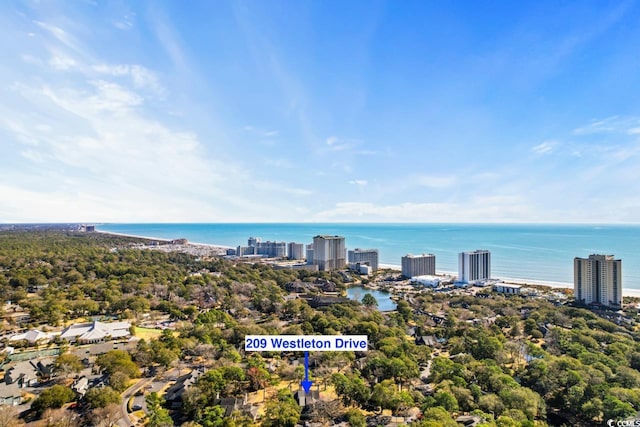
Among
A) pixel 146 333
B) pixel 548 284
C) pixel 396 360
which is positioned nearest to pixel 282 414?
pixel 396 360

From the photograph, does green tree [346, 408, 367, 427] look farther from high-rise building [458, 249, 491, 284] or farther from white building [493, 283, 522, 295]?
high-rise building [458, 249, 491, 284]

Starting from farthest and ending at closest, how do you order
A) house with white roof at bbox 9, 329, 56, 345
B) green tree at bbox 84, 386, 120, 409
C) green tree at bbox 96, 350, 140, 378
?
house with white roof at bbox 9, 329, 56, 345 → green tree at bbox 96, 350, 140, 378 → green tree at bbox 84, 386, 120, 409

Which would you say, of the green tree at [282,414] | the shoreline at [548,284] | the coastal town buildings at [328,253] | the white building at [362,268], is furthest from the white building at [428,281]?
the green tree at [282,414]

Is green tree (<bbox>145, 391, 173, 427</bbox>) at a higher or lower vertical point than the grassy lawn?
higher

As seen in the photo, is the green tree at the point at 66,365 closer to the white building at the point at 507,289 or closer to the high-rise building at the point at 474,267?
the white building at the point at 507,289

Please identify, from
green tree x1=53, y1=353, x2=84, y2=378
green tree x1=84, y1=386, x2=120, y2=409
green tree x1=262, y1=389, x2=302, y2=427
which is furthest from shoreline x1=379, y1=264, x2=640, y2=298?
green tree x1=53, y1=353, x2=84, y2=378

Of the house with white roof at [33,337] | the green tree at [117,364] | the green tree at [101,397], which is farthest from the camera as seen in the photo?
the house with white roof at [33,337]

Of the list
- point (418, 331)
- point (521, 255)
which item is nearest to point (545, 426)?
point (418, 331)
